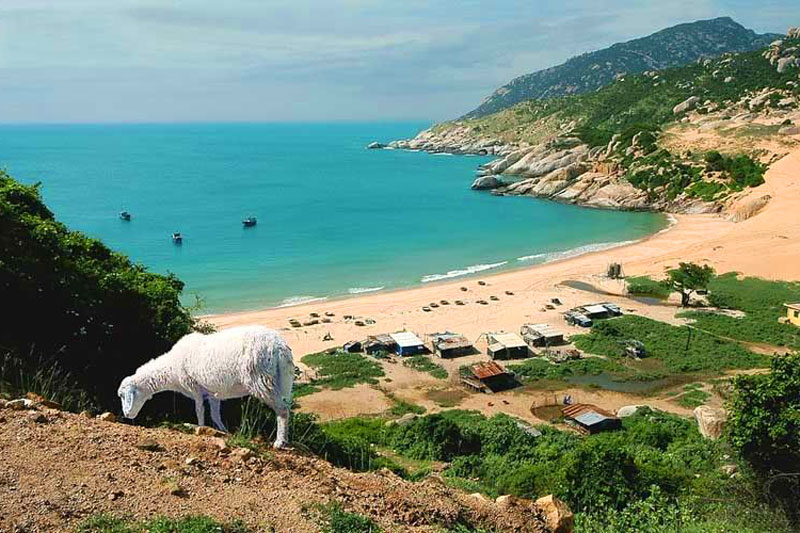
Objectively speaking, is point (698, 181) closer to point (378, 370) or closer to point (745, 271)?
point (745, 271)

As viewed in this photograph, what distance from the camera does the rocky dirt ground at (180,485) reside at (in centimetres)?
571

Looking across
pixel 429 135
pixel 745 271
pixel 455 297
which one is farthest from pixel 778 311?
pixel 429 135

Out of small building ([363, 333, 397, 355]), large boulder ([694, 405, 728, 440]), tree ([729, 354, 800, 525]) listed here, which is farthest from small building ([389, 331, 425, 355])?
tree ([729, 354, 800, 525])

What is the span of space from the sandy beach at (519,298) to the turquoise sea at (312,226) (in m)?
4.30

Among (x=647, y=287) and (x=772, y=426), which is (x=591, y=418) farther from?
(x=647, y=287)

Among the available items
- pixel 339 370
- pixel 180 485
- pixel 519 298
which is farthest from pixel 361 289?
pixel 180 485

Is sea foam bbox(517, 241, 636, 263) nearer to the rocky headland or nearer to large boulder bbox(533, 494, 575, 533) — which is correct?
the rocky headland

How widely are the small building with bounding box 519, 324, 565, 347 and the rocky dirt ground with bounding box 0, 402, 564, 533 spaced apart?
23.3m

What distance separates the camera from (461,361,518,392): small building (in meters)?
25.2

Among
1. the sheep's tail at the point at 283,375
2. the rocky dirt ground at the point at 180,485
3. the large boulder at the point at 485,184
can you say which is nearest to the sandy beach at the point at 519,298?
the sheep's tail at the point at 283,375

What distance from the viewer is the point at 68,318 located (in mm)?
11242

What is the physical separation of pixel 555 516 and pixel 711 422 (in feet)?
39.4

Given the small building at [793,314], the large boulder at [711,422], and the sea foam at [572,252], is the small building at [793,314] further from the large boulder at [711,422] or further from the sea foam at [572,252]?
the sea foam at [572,252]

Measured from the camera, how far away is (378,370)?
27.8 metres
